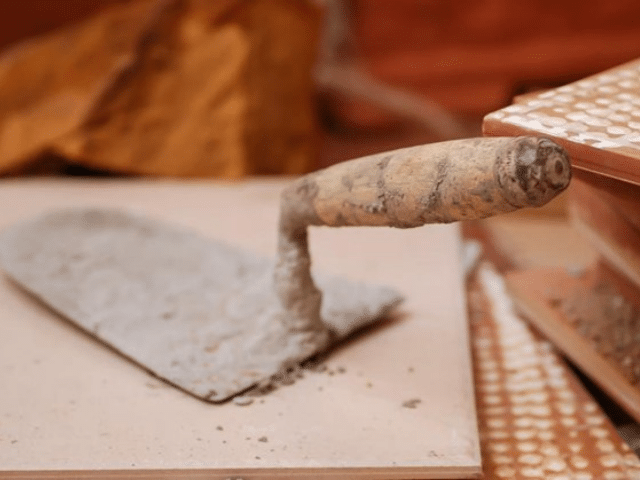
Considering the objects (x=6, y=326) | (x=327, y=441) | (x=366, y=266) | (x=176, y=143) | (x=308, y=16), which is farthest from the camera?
(x=308, y=16)

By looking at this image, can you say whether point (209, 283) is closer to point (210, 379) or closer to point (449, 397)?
point (210, 379)

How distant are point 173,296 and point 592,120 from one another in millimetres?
572

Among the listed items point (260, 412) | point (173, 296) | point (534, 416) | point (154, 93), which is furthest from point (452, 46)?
point (260, 412)

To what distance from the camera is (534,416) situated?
875 millimetres

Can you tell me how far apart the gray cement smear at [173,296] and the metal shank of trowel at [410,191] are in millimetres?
55

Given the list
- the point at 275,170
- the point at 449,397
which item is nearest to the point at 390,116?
the point at 275,170

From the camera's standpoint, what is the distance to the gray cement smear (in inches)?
35.2

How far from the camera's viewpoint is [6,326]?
3.38ft

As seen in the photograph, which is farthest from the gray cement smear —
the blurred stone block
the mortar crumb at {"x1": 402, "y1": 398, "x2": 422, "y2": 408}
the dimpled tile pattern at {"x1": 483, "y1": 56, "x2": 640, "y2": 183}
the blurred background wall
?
the blurred background wall

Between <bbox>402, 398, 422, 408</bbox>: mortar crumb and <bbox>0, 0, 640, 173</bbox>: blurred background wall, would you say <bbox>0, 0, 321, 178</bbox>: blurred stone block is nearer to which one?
<bbox>0, 0, 640, 173</bbox>: blurred background wall

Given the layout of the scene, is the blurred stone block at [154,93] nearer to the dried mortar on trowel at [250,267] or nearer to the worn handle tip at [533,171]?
the dried mortar on trowel at [250,267]

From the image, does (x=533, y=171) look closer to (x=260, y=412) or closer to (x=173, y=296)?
(x=260, y=412)

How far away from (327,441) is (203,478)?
121mm

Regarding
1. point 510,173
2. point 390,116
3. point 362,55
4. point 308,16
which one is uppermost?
point 510,173
